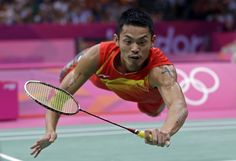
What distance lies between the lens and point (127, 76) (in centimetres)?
677

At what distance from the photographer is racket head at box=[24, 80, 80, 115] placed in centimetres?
605

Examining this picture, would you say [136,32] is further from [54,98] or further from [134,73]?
[54,98]

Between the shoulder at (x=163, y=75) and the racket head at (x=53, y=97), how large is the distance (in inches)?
30.2

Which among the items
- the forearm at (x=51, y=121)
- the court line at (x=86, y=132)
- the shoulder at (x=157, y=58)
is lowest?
the court line at (x=86, y=132)

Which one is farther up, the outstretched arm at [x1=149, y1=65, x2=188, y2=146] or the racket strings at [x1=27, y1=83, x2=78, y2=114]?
the outstretched arm at [x1=149, y1=65, x2=188, y2=146]

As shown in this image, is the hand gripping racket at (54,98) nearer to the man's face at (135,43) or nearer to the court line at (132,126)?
the man's face at (135,43)

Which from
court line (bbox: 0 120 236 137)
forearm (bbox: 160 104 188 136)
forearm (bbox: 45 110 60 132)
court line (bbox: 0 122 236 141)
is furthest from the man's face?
court line (bbox: 0 120 236 137)

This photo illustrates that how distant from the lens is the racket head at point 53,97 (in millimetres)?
6047

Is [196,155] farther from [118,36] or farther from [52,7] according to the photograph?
[52,7]

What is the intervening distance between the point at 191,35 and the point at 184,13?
116cm

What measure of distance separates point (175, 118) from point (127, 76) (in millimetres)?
1000

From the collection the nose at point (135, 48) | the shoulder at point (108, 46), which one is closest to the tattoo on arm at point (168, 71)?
the nose at point (135, 48)

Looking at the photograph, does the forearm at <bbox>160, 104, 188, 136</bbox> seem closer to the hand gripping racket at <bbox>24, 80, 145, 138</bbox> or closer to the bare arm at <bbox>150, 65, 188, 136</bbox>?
the bare arm at <bbox>150, 65, 188, 136</bbox>

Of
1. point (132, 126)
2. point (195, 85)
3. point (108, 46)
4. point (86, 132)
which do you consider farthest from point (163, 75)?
point (195, 85)
